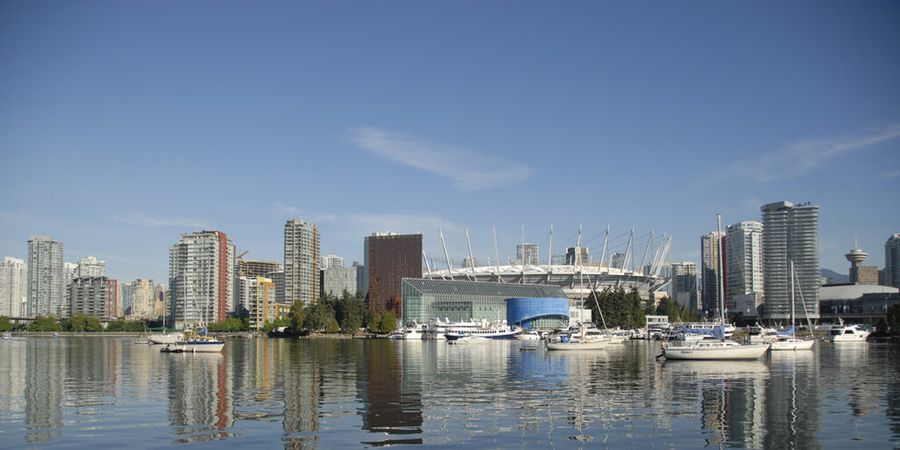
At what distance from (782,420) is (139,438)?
24213 millimetres

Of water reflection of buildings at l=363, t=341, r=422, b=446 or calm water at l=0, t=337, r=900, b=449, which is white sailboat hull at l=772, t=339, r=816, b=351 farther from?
water reflection of buildings at l=363, t=341, r=422, b=446

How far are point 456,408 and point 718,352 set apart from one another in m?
45.2

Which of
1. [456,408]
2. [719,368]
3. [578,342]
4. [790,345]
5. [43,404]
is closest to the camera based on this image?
[456,408]

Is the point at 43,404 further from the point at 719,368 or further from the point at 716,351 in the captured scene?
the point at 716,351

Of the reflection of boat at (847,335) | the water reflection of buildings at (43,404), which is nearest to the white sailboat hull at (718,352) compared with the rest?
the water reflection of buildings at (43,404)

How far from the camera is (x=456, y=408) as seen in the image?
125ft

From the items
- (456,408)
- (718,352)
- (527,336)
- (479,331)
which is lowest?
(527,336)

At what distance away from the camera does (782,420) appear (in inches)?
1347

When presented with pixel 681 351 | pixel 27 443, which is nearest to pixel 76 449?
pixel 27 443

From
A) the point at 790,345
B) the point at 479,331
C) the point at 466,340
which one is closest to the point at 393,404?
the point at 790,345

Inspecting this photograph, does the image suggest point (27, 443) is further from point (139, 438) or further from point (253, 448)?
point (253, 448)

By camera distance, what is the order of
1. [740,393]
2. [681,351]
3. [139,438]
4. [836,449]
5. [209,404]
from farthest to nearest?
[681,351], [740,393], [209,404], [139,438], [836,449]

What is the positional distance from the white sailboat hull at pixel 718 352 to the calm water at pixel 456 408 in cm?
1131

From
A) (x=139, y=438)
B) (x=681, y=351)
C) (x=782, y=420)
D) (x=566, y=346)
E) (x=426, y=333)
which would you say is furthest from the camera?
Answer: (x=426, y=333)
